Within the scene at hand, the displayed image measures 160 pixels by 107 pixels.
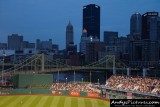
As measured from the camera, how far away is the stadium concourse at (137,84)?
153 feet

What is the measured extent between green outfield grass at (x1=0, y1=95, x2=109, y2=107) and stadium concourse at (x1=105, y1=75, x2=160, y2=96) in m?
4.86

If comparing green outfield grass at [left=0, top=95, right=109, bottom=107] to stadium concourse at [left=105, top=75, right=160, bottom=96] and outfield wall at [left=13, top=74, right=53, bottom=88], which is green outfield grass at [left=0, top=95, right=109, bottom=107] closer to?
stadium concourse at [left=105, top=75, right=160, bottom=96]

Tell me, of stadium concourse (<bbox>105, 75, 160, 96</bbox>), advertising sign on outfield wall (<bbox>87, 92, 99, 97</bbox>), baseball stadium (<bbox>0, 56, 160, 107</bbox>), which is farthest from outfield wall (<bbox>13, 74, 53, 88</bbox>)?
advertising sign on outfield wall (<bbox>87, 92, 99, 97</bbox>)

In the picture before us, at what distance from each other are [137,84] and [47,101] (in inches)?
503

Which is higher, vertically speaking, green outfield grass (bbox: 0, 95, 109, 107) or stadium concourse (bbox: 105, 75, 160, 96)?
stadium concourse (bbox: 105, 75, 160, 96)

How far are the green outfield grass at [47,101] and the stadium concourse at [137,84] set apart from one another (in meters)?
4.86

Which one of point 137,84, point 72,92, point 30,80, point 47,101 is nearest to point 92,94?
point 72,92

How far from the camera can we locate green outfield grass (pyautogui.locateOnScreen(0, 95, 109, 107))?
45.0 metres

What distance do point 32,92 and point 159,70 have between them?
7487 cm

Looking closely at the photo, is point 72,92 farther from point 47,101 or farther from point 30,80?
point 30,80

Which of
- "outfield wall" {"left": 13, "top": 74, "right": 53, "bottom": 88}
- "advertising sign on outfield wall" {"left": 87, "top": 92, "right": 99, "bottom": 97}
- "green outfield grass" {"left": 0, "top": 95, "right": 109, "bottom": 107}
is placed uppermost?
"outfield wall" {"left": 13, "top": 74, "right": 53, "bottom": 88}

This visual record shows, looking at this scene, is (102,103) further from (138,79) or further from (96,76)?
(96,76)

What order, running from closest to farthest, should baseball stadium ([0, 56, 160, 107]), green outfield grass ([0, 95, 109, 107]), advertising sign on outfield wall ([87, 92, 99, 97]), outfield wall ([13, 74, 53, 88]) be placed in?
green outfield grass ([0, 95, 109, 107])
baseball stadium ([0, 56, 160, 107])
advertising sign on outfield wall ([87, 92, 99, 97])
outfield wall ([13, 74, 53, 88])

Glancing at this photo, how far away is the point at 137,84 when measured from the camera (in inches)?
1997
